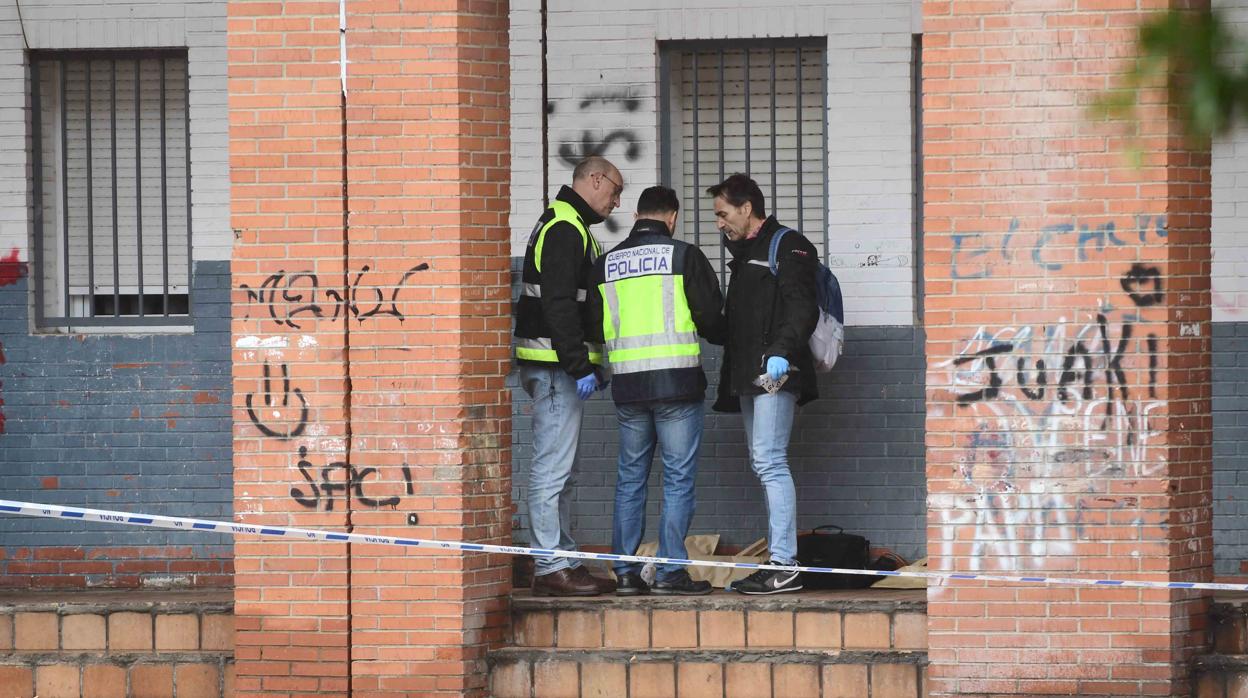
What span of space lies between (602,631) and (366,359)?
1.72 meters

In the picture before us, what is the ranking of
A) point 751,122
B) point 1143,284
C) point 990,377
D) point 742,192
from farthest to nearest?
point 751,122 < point 742,192 < point 990,377 < point 1143,284

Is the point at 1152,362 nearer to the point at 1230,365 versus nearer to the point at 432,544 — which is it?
the point at 1230,365

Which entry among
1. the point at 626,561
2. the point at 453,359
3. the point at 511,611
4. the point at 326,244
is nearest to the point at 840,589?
the point at 626,561

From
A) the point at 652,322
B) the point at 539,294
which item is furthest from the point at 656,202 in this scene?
the point at 539,294

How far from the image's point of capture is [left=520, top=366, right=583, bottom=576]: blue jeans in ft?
23.2

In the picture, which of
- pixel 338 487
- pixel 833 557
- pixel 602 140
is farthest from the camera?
pixel 602 140

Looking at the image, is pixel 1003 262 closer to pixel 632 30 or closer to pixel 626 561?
pixel 626 561

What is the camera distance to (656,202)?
7.14 m

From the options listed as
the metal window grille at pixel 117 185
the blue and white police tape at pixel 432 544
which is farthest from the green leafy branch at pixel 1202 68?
the metal window grille at pixel 117 185

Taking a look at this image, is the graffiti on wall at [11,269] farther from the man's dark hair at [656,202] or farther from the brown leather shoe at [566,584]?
the man's dark hair at [656,202]

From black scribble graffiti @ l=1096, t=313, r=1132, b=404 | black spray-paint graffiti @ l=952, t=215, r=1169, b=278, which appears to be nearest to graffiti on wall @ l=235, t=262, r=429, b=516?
black spray-paint graffiti @ l=952, t=215, r=1169, b=278

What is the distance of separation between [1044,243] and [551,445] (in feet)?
8.22

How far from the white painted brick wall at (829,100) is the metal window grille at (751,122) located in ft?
0.56

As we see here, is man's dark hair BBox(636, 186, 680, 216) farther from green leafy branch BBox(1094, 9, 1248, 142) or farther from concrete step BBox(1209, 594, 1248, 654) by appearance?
green leafy branch BBox(1094, 9, 1248, 142)
